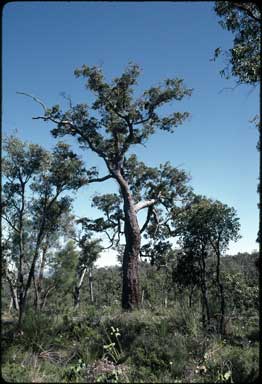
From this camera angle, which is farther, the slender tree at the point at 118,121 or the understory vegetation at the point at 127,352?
the slender tree at the point at 118,121

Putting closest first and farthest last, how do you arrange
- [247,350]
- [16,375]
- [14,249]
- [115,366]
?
[16,375], [115,366], [247,350], [14,249]

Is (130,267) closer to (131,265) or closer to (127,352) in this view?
(131,265)

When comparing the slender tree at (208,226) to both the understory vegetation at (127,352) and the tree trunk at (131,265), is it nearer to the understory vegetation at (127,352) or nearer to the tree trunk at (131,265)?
the tree trunk at (131,265)

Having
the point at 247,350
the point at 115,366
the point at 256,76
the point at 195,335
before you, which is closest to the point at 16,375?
the point at 115,366

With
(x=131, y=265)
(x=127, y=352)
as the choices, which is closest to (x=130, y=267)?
(x=131, y=265)

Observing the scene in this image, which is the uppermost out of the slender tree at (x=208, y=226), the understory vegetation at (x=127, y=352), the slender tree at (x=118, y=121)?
the slender tree at (x=118, y=121)

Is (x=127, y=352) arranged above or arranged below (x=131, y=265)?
below

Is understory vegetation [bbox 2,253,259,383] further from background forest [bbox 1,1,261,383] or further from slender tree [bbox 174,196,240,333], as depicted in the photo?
slender tree [bbox 174,196,240,333]

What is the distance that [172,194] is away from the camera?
16703 millimetres

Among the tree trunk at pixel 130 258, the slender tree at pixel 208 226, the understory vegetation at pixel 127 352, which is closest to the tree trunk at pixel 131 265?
the tree trunk at pixel 130 258

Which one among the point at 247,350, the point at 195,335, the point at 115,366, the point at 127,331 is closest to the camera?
the point at 115,366

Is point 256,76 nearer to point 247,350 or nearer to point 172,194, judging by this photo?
point 247,350

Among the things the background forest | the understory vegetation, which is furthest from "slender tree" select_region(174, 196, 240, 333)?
the understory vegetation

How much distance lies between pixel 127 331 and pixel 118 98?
31.1 ft
